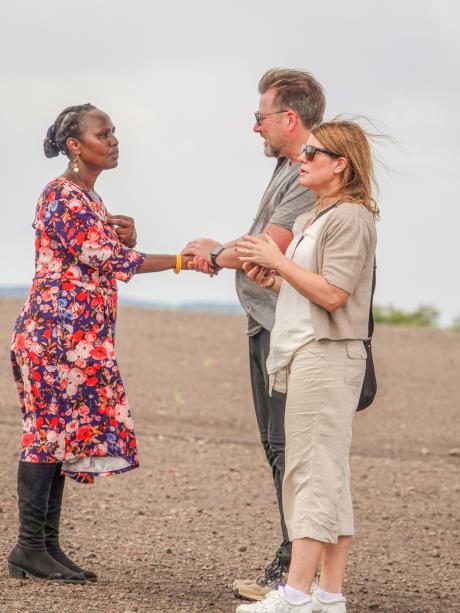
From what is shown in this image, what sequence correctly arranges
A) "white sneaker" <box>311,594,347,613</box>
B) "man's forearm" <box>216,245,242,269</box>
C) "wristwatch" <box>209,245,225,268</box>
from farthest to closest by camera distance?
"wristwatch" <box>209,245,225,268</box> → "man's forearm" <box>216,245,242,269</box> → "white sneaker" <box>311,594,347,613</box>

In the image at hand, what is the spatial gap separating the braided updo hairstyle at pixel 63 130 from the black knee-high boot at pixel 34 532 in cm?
155

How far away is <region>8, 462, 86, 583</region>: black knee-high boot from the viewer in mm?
5895

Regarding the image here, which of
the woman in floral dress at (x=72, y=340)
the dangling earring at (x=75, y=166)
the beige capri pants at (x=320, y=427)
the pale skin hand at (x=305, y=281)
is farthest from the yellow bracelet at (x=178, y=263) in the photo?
the beige capri pants at (x=320, y=427)

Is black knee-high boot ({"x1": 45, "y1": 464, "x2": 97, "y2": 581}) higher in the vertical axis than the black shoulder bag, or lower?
lower

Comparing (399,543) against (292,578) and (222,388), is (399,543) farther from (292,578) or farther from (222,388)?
(222,388)

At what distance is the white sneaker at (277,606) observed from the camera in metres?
4.96

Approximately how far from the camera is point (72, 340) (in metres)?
5.78

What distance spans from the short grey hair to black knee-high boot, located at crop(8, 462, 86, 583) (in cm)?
208

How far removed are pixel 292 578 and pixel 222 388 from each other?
31.2 feet

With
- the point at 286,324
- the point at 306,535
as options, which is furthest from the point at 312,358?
the point at 306,535

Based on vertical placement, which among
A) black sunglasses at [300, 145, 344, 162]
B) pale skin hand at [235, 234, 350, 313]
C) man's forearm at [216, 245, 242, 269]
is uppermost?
black sunglasses at [300, 145, 344, 162]

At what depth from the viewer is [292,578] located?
4988 mm

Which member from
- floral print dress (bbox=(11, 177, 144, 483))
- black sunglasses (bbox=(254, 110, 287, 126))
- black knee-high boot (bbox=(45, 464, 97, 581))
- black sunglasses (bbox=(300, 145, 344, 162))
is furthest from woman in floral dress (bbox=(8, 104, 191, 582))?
black sunglasses (bbox=(300, 145, 344, 162))

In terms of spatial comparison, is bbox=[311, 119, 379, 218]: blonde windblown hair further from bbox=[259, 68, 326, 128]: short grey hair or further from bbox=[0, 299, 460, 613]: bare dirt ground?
bbox=[0, 299, 460, 613]: bare dirt ground
